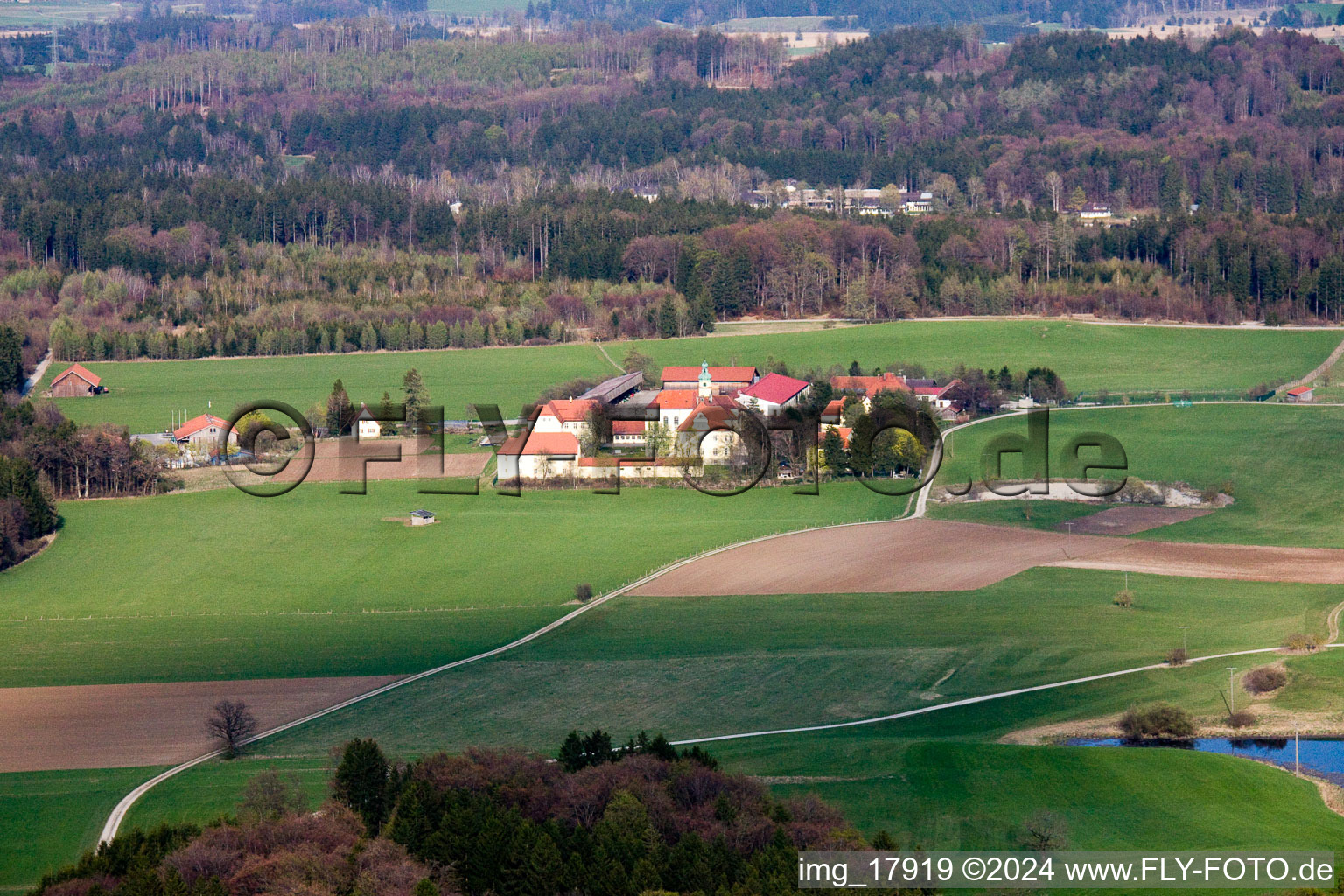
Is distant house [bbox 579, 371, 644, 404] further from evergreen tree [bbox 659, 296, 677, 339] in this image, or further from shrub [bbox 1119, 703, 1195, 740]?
shrub [bbox 1119, 703, 1195, 740]

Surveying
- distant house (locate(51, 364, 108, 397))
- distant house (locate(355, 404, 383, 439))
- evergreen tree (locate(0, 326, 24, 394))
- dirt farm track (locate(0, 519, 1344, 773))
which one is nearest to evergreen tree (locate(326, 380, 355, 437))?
distant house (locate(355, 404, 383, 439))

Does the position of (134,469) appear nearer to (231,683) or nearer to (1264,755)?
(231,683)

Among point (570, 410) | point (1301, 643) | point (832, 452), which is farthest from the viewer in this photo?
point (570, 410)

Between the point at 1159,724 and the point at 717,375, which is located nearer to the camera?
the point at 1159,724

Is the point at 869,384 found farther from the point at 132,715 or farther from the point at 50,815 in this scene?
the point at 50,815

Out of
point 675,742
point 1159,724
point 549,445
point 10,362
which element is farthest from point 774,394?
point 10,362

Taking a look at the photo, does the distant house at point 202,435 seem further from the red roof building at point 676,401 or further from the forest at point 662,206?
the forest at point 662,206
